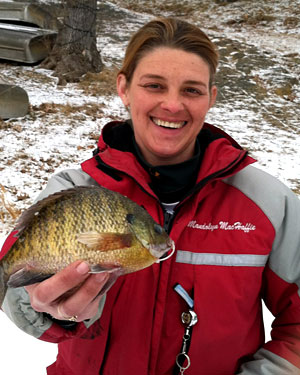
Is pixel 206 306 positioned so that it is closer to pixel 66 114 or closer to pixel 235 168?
pixel 235 168

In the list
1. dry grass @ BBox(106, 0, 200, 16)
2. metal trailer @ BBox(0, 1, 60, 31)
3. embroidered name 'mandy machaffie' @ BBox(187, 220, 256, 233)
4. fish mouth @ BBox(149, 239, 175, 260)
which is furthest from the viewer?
dry grass @ BBox(106, 0, 200, 16)

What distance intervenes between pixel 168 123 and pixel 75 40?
743 cm

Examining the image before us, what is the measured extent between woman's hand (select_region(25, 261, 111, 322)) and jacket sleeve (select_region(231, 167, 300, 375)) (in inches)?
33.6

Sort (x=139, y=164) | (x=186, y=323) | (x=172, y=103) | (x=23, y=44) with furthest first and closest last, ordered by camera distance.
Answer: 1. (x=23, y=44)
2. (x=139, y=164)
3. (x=172, y=103)
4. (x=186, y=323)

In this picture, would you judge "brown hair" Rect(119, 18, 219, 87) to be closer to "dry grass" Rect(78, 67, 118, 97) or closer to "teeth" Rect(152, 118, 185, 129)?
"teeth" Rect(152, 118, 185, 129)

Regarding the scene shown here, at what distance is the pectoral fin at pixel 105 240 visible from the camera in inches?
51.4

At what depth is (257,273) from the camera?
1678 millimetres

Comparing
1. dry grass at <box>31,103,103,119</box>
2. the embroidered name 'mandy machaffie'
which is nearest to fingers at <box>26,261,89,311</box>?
the embroidered name 'mandy machaffie'

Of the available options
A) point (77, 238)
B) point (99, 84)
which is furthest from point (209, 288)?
point (99, 84)

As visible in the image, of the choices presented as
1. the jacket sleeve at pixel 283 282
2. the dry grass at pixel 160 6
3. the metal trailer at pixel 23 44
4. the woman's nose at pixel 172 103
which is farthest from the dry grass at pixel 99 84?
the dry grass at pixel 160 6

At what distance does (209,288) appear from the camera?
1.64m

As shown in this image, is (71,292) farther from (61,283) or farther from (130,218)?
(130,218)

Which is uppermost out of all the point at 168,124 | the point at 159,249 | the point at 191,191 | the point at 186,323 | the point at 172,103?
the point at 172,103

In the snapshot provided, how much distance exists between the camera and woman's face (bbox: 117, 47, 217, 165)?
172cm
